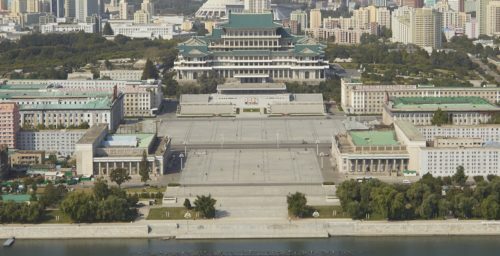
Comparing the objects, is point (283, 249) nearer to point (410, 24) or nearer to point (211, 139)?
point (211, 139)

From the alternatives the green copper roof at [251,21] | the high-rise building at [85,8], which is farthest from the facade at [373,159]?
the high-rise building at [85,8]

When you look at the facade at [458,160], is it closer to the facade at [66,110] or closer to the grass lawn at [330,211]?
the grass lawn at [330,211]

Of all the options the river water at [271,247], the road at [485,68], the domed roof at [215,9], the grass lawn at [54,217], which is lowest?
the river water at [271,247]

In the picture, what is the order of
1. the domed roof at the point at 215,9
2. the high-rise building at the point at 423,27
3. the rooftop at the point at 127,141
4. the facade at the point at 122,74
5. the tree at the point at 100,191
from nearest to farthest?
the tree at the point at 100,191
the rooftop at the point at 127,141
the facade at the point at 122,74
the high-rise building at the point at 423,27
the domed roof at the point at 215,9

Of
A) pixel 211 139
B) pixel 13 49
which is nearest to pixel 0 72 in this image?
pixel 13 49

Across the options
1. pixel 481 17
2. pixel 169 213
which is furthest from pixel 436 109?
pixel 481 17

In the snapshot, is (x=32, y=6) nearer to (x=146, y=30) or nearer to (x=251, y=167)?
(x=146, y=30)
